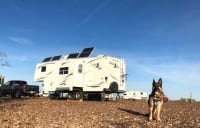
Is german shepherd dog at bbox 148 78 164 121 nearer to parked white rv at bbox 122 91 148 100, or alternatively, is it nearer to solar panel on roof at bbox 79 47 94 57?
solar panel on roof at bbox 79 47 94 57

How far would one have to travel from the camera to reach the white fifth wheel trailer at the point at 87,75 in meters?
33.0

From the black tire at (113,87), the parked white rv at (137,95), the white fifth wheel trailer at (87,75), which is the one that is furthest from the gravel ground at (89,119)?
the parked white rv at (137,95)

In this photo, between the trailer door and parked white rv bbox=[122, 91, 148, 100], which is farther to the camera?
parked white rv bbox=[122, 91, 148, 100]

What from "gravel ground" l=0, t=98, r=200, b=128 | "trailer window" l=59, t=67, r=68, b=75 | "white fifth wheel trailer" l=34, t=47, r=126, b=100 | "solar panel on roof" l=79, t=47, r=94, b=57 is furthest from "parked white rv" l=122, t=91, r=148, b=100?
"gravel ground" l=0, t=98, r=200, b=128

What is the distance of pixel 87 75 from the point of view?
33.0 meters

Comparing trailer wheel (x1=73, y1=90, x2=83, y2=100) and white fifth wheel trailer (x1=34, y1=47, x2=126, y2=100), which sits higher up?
white fifth wheel trailer (x1=34, y1=47, x2=126, y2=100)

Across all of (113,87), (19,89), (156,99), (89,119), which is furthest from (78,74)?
(156,99)

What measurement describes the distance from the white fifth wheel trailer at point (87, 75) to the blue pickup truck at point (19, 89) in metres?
4.55

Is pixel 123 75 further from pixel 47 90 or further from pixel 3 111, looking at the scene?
pixel 3 111

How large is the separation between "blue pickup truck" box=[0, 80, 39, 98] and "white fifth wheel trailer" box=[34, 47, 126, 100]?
455cm

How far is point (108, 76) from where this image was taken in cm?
3347

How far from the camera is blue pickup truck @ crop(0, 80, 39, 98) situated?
38750mm

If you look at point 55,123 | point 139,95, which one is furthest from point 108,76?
point 139,95

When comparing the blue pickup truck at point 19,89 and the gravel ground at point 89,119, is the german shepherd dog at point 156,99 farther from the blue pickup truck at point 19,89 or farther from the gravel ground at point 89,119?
the blue pickup truck at point 19,89
